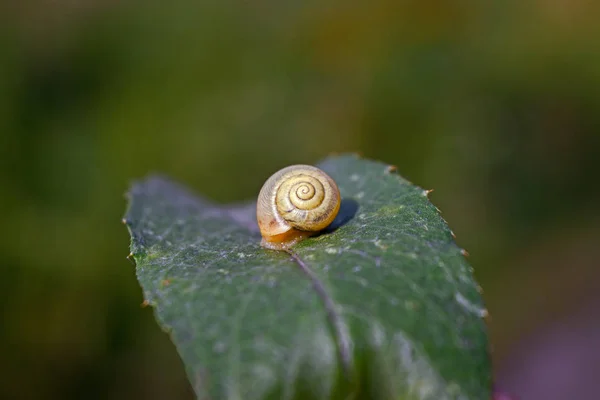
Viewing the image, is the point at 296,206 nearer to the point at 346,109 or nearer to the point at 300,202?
the point at 300,202

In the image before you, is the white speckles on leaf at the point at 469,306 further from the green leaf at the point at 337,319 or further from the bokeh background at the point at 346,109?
the bokeh background at the point at 346,109

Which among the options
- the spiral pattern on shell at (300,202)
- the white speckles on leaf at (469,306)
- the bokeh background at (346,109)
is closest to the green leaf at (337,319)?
the white speckles on leaf at (469,306)

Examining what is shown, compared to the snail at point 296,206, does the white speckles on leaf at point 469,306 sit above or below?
below

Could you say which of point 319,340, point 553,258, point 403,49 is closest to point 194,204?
point 319,340

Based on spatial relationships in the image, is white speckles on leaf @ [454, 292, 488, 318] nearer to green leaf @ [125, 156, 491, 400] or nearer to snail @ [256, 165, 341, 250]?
green leaf @ [125, 156, 491, 400]

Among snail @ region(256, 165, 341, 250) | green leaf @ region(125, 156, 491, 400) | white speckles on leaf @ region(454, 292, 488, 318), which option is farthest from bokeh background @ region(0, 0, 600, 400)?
white speckles on leaf @ region(454, 292, 488, 318)

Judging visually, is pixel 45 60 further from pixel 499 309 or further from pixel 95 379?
pixel 499 309

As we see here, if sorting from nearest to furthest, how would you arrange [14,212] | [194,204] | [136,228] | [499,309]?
[136,228], [194,204], [14,212], [499,309]
